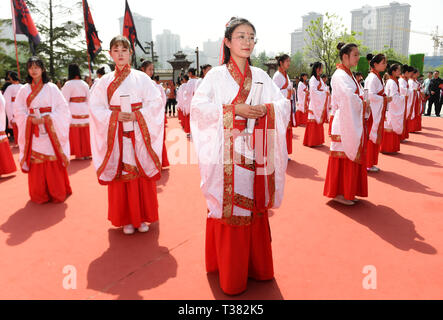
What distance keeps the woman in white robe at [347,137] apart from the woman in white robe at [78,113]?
536 centimetres

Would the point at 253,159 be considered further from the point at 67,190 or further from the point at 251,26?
the point at 67,190

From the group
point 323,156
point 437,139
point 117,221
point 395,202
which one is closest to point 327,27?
point 437,139

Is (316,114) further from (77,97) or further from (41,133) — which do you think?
(41,133)

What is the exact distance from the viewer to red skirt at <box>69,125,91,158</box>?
24.5ft

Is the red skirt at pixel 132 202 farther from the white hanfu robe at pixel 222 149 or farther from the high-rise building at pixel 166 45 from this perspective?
the high-rise building at pixel 166 45

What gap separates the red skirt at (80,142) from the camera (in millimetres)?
7480

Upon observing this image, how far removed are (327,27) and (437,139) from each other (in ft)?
77.3

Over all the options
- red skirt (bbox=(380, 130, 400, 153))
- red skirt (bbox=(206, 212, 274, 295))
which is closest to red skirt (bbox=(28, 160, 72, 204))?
red skirt (bbox=(206, 212, 274, 295))

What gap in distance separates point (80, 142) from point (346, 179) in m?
5.78

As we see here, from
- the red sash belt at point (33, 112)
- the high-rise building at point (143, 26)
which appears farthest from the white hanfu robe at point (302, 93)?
the high-rise building at point (143, 26)

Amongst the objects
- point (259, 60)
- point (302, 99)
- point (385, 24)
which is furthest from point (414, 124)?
point (385, 24)

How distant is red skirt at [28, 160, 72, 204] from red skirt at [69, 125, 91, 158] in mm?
2731

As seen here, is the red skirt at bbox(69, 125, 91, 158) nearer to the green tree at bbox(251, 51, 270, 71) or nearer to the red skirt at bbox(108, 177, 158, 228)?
the red skirt at bbox(108, 177, 158, 228)

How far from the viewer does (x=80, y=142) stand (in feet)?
24.7
